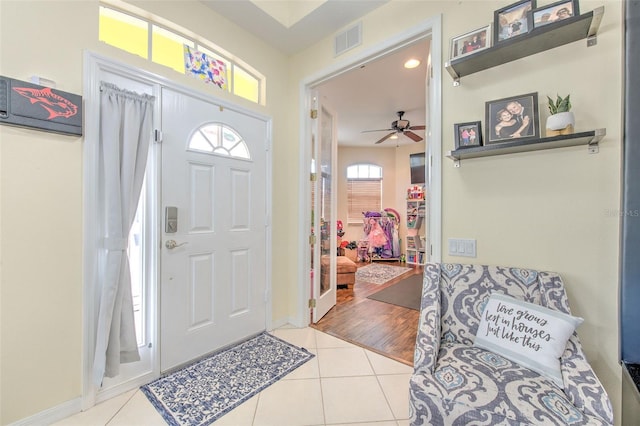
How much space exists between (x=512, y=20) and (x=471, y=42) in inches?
8.3

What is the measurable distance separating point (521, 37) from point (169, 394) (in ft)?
9.69

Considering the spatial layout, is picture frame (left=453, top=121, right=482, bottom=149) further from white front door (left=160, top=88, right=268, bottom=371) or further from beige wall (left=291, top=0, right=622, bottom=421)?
white front door (left=160, top=88, right=268, bottom=371)

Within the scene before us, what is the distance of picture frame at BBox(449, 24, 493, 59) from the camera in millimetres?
1573

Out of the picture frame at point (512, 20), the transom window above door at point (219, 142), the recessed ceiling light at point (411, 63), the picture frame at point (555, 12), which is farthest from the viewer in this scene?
the recessed ceiling light at point (411, 63)

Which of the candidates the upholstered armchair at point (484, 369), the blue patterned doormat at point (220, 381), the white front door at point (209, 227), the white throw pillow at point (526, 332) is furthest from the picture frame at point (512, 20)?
the blue patterned doormat at point (220, 381)

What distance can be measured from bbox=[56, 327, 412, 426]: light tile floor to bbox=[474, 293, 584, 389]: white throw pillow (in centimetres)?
70

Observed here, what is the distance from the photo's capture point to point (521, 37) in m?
1.40

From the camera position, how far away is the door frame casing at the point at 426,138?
1812 mm

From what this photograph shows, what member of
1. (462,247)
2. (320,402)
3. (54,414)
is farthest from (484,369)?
(54,414)

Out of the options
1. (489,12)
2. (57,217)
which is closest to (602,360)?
(489,12)

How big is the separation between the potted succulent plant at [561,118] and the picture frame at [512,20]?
0.43 meters

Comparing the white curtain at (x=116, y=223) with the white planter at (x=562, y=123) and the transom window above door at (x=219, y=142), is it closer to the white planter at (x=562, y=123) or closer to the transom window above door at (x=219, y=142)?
the transom window above door at (x=219, y=142)

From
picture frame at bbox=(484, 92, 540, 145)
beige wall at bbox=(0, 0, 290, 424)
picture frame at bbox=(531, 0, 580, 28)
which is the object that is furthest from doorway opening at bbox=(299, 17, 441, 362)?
beige wall at bbox=(0, 0, 290, 424)

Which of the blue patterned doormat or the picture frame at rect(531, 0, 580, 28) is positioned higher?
the picture frame at rect(531, 0, 580, 28)
